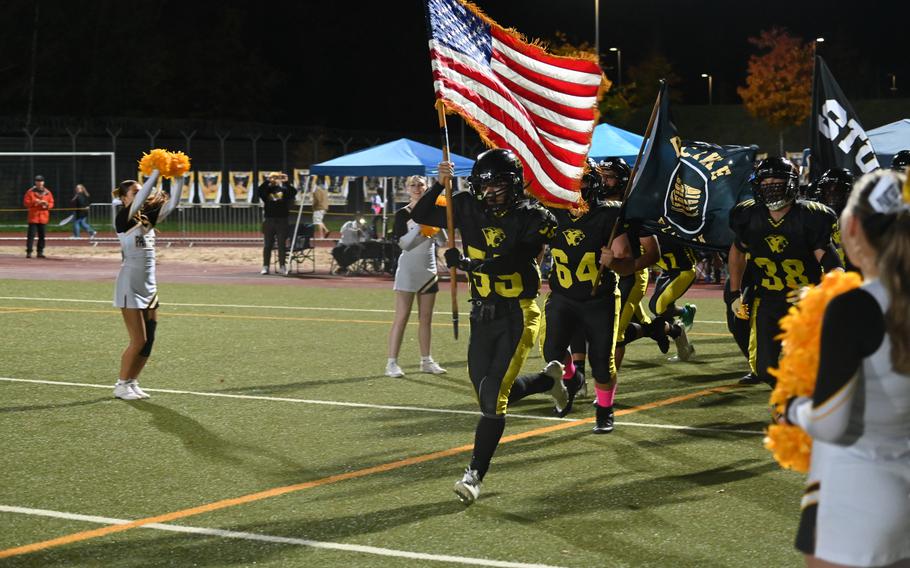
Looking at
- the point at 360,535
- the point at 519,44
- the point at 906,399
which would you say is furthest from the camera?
the point at 519,44

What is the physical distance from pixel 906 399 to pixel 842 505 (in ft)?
1.13

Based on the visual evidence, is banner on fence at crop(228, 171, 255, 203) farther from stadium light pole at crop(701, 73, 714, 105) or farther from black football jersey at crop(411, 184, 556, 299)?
stadium light pole at crop(701, 73, 714, 105)

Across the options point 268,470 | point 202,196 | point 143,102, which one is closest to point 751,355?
point 268,470

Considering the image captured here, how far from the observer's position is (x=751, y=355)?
9.16 metres

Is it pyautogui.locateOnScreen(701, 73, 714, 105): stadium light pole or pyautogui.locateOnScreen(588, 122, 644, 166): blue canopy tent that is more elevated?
pyautogui.locateOnScreen(701, 73, 714, 105): stadium light pole

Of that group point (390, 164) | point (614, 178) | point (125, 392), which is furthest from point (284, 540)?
point (390, 164)

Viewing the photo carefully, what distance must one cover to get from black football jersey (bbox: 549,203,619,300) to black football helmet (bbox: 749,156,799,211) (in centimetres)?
112

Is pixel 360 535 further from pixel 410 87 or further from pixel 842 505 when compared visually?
pixel 410 87

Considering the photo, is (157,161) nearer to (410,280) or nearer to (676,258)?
(410,280)

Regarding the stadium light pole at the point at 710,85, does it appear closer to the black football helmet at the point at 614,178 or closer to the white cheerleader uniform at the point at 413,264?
the white cheerleader uniform at the point at 413,264

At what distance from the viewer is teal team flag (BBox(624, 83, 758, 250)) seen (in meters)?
9.17

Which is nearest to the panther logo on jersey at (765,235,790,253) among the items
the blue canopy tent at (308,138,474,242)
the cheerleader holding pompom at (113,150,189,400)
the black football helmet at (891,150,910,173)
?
the black football helmet at (891,150,910,173)

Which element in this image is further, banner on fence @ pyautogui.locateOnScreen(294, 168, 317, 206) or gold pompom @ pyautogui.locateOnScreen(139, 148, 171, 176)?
banner on fence @ pyautogui.locateOnScreen(294, 168, 317, 206)

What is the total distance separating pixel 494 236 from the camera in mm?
7352
